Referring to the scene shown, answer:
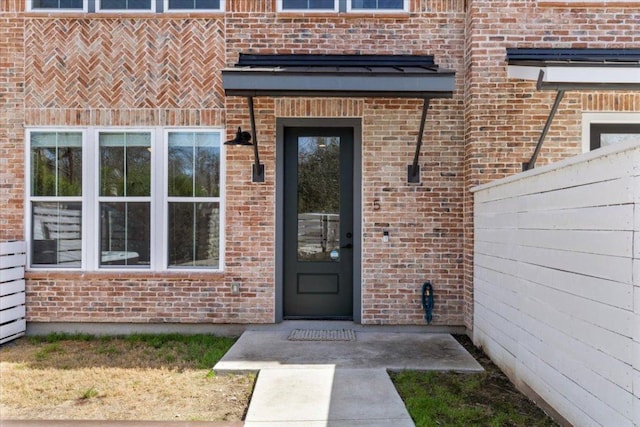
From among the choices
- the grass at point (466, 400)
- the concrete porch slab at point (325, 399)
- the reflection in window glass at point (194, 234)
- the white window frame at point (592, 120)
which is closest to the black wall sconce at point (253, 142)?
the reflection in window glass at point (194, 234)

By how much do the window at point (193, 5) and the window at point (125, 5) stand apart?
264 mm

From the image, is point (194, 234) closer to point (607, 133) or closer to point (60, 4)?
point (60, 4)

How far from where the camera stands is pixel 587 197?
3.04 metres

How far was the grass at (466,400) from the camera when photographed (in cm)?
349

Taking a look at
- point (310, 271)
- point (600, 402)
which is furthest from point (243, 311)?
point (600, 402)

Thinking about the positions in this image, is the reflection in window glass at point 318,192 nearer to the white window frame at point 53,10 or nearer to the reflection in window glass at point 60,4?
the white window frame at point 53,10

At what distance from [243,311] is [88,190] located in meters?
2.63

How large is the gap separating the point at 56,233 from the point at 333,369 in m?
4.23

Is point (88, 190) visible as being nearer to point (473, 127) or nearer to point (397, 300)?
point (397, 300)

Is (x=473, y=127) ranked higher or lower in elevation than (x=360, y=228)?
higher

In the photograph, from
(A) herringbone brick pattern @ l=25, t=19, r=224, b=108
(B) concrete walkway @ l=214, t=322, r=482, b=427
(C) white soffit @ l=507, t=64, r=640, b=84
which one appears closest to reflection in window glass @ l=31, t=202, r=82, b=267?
(A) herringbone brick pattern @ l=25, t=19, r=224, b=108

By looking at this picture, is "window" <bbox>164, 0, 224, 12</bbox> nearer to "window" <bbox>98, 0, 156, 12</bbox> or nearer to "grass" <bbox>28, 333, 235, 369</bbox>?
"window" <bbox>98, 0, 156, 12</bbox>

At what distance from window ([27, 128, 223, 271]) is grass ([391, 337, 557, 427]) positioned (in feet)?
10.2

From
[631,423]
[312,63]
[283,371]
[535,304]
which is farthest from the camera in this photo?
[312,63]
